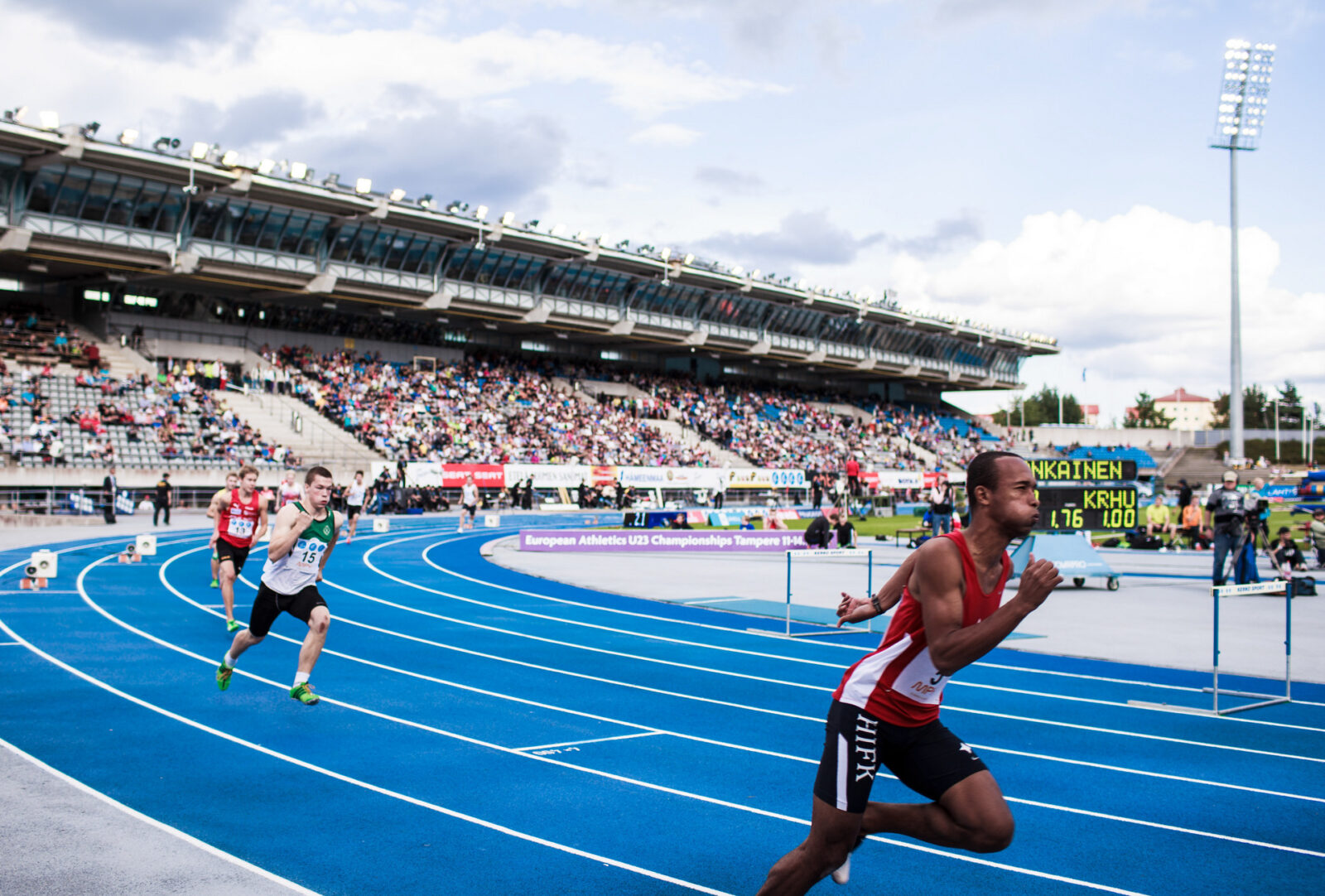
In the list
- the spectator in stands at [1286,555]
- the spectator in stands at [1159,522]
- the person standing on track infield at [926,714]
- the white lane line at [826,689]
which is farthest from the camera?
the spectator in stands at [1159,522]

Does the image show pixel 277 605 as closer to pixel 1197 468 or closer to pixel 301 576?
pixel 301 576

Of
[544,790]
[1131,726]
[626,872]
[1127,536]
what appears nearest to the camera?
[626,872]

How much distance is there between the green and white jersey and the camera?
8.53 m

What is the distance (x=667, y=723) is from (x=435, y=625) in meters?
6.26

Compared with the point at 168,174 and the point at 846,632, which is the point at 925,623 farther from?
the point at 168,174

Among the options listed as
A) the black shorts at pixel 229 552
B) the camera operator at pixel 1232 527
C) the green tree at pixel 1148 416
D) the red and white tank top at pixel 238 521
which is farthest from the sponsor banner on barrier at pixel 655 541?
the green tree at pixel 1148 416

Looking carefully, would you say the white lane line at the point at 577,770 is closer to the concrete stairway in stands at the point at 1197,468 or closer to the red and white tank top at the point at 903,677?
the red and white tank top at the point at 903,677

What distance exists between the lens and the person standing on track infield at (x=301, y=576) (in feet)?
27.2

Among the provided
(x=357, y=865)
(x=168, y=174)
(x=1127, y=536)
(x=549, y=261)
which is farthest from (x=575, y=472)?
(x=357, y=865)

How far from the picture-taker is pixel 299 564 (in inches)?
338

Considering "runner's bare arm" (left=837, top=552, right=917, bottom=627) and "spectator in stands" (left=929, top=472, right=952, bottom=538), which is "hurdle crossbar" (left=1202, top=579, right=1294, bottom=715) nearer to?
"runner's bare arm" (left=837, top=552, right=917, bottom=627)

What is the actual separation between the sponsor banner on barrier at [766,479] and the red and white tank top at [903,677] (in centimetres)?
4729

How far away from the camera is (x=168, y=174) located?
41.3 metres

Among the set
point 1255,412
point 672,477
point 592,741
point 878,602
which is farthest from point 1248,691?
point 1255,412
